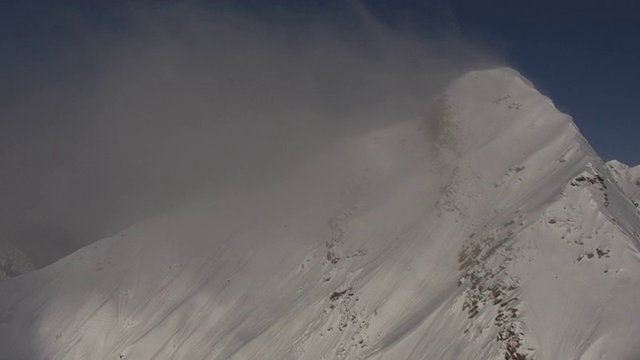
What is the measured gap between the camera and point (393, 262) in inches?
2280

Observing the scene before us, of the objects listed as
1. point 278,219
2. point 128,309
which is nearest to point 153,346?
point 128,309

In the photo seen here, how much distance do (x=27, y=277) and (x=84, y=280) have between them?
21.7 meters

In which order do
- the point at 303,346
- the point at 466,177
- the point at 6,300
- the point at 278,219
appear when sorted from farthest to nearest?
1. the point at 6,300
2. the point at 278,219
3. the point at 466,177
4. the point at 303,346

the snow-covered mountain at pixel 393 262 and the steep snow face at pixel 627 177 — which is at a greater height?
the steep snow face at pixel 627 177

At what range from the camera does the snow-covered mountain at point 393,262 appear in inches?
1511

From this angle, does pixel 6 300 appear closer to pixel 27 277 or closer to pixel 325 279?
pixel 27 277

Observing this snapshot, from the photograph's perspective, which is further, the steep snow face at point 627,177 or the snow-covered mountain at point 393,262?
the steep snow face at point 627,177

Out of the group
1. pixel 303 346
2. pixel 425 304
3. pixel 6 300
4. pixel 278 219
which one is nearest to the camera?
pixel 425 304

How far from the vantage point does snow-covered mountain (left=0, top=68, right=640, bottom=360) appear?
38.4 meters

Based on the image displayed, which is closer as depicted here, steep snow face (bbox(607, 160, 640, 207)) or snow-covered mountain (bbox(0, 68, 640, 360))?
snow-covered mountain (bbox(0, 68, 640, 360))

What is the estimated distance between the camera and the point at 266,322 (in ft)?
210

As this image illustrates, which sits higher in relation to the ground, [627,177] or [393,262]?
[627,177]

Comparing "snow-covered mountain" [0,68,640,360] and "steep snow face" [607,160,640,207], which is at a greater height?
"steep snow face" [607,160,640,207]

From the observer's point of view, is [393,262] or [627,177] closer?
[393,262]
